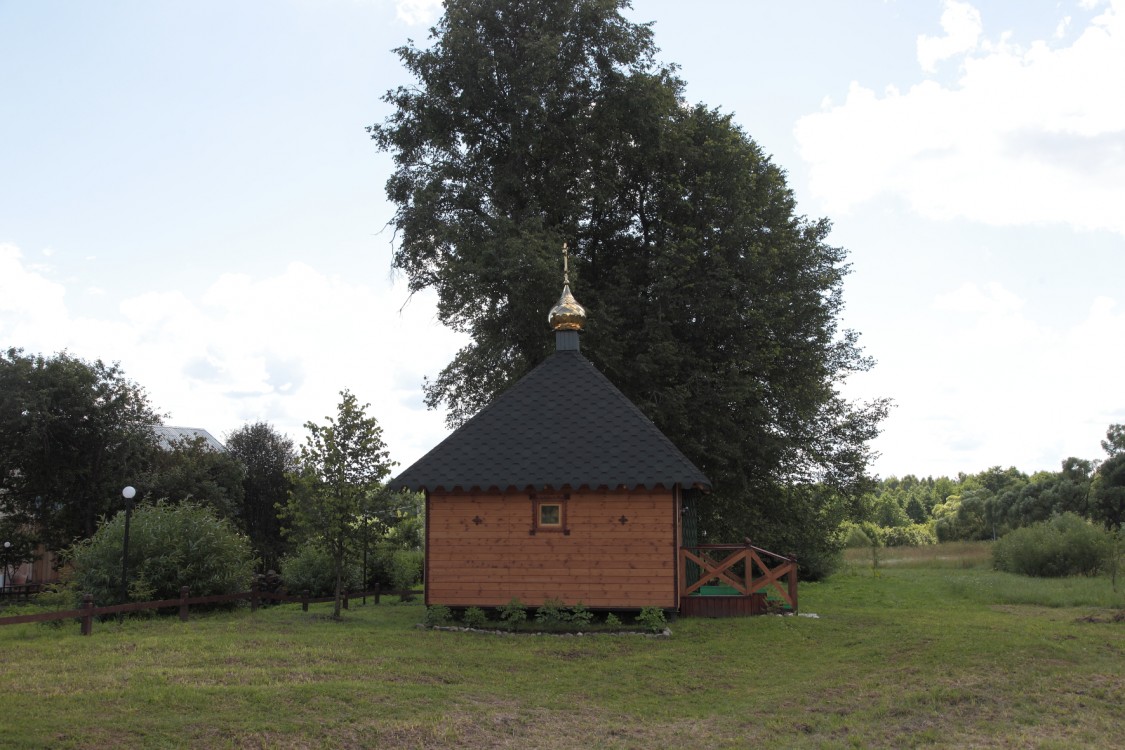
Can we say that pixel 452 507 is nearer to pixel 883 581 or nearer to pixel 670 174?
pixel 670 174

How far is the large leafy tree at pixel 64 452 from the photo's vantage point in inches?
1261

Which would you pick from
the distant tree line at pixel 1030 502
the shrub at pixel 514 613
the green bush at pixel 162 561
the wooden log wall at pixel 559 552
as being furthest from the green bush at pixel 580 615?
the distant tree line at pixel 1030 502

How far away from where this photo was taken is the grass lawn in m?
8.62

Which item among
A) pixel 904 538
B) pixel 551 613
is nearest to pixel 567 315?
pixel 551 613

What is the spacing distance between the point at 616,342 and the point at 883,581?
14.0m

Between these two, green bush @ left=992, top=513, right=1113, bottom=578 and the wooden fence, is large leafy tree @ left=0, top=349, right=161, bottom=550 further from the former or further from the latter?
green bush @ left=992, top=513, right=1113, bottom=578

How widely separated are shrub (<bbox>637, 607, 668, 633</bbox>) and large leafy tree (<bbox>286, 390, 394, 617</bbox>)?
19.0ft

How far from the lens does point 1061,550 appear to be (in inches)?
1044

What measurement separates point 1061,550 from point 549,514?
1821cm

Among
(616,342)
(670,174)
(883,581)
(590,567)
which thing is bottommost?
(883,581)

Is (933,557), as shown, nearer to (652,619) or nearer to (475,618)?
(652,619)

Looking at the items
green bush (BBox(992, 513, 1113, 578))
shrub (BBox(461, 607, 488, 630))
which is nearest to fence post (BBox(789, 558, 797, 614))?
shrub (BBox(461, 607, 488, 630))

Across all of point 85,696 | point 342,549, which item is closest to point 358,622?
point 342,549

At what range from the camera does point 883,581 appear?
29.5 metres
